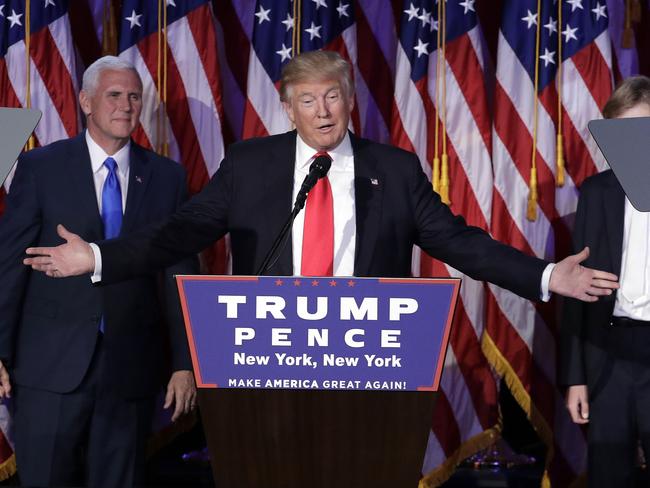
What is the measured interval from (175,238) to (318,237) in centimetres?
40

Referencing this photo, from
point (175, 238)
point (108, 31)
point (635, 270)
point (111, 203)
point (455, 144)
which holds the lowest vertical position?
point (635, 270)

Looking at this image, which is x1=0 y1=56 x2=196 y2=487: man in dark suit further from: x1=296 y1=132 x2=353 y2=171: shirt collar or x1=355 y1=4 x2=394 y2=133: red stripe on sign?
x1=355 y1=4 x2=394 y2=133: red stripe on sign

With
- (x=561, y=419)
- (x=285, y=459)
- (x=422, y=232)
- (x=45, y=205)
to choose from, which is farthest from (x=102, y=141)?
(x=561, y=419)

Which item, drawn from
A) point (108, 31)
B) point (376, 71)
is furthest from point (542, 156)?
point (108, 31)

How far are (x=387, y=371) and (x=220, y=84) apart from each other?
2.08 meters

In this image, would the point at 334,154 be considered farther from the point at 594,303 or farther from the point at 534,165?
the point at 534,165

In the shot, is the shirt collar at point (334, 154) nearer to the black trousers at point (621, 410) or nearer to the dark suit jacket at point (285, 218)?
the dark suit jacket at point (285, 218)

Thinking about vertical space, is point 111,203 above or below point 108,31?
below

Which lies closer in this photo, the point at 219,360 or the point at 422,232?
the point at 219,360

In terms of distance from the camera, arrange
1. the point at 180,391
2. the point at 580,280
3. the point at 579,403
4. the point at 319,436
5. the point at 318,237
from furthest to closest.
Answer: the point at 180,391, the point at 579,403, the point at 318,237, the point at 580,280, the point at 319,436

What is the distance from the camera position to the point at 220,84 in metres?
3.69

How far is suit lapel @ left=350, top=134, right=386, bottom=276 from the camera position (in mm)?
2512

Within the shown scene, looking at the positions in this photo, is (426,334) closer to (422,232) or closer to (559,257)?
(422,232)

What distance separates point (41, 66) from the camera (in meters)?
3.56
